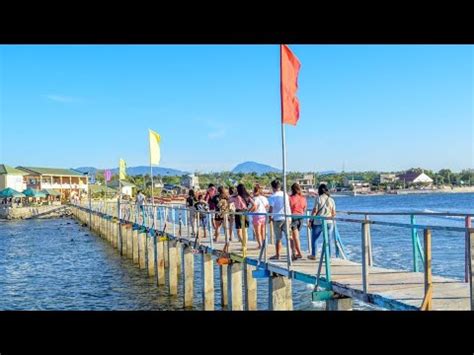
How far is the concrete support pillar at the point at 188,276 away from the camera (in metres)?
15.3

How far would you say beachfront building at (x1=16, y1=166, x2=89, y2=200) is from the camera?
88.4 m

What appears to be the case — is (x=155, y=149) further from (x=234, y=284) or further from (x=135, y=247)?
(x=234, y=284)

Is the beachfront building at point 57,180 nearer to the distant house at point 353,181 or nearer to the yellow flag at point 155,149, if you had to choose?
the yellow flag at point 155,149

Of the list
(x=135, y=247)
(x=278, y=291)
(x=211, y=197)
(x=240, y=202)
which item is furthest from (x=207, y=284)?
(x=135, y=247)

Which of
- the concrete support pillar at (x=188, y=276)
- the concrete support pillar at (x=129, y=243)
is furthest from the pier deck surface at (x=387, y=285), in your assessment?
the concrete support pillar at (x=129, y=243)

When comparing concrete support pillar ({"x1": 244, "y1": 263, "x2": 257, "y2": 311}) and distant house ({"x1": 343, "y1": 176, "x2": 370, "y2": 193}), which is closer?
concrete support pillar ({"x1": 244, "y1": 263, "x2": 257, "y2": 311})

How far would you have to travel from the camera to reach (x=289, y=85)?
924 cm

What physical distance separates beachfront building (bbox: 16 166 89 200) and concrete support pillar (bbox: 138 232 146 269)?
63.3 meters

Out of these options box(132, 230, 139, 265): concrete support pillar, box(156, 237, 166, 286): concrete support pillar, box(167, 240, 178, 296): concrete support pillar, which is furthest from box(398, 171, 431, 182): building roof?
box(167, 240, 178, 296): concrete support pillar

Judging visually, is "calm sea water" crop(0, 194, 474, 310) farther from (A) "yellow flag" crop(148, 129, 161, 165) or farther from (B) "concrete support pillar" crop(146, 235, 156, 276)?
(A) "yellow flag" crop(148, 129, 161, 165)

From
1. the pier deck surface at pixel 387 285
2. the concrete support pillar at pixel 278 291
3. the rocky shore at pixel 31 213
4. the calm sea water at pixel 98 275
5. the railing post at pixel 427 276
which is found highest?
the railing post at pixel 427 276

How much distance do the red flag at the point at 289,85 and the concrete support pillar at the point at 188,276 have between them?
7.30 m

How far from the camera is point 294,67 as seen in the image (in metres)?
9.35
